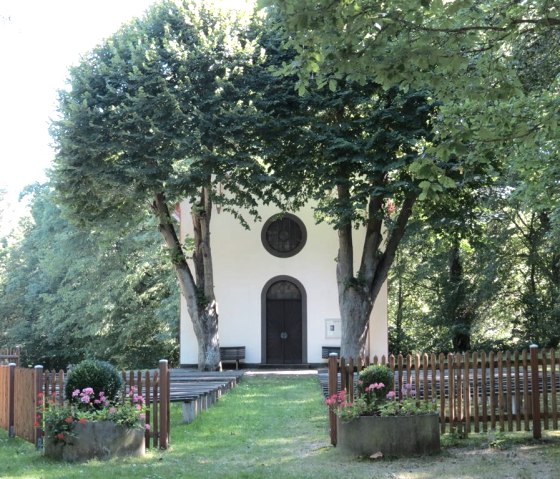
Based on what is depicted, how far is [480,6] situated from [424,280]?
25.3 meters

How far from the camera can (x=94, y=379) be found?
10000 mm

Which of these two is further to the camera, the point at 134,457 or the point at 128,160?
the point at 128,160

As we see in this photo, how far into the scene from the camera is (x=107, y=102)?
21.4 m

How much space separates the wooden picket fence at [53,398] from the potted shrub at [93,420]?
13.3 inches

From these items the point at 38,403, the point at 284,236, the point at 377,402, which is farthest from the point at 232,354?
the point at 377,402

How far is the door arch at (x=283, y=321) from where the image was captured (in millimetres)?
27891

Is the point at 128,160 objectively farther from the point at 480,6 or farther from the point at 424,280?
the point at 424,280

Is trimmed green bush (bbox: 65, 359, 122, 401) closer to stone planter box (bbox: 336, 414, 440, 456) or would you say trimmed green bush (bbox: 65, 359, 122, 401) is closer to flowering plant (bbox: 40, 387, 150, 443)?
flowering plant (bbox: 40, 387, 150, 443)

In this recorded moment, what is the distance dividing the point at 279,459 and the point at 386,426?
5.19 ft

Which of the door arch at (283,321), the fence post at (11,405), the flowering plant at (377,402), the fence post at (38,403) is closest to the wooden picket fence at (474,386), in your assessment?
the flowering plant at (377,402)

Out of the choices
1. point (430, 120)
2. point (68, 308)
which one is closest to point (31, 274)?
point (68, 308)

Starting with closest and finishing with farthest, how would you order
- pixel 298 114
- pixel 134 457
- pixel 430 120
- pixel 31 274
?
pixel 134 457
pixel 430 120
pixel 298 114
pixel 31 274

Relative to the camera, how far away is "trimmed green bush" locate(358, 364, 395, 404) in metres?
9.72

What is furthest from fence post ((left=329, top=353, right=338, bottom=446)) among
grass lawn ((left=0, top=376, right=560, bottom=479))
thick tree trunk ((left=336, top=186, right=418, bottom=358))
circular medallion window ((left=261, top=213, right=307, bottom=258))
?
circular medallion window ((left=261, top=213, right=307, bottom=258))
